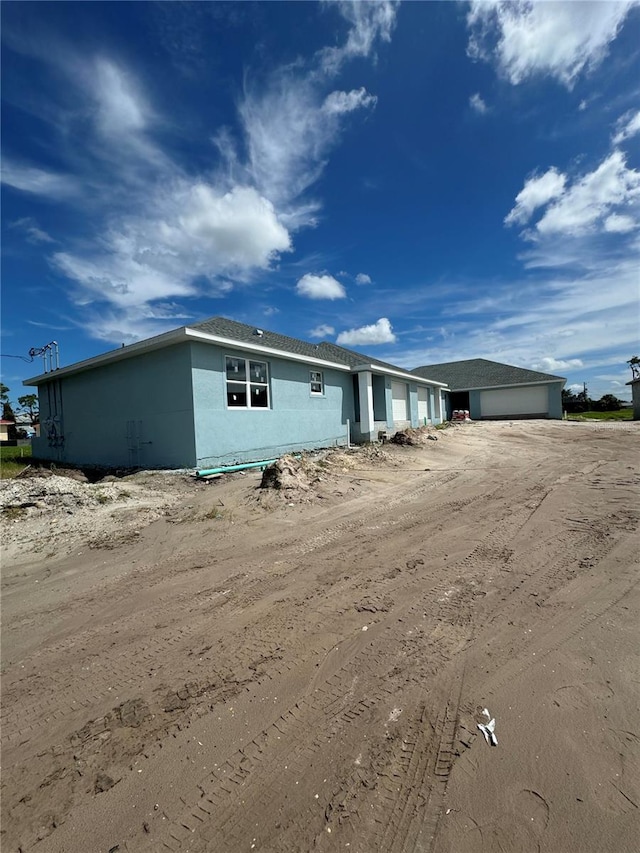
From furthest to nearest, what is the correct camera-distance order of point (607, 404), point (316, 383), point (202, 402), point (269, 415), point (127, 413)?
point (607, 404) → point (316, 383) → point (269, 415) → point (127, 413) → point (202, 402)

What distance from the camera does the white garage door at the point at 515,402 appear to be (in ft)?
104

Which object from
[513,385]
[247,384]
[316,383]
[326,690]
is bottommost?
[326,690]

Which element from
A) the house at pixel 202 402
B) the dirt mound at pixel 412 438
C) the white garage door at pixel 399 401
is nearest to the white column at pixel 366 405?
the house at pixel 202 402

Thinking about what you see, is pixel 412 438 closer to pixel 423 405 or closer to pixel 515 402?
pixel 423 405

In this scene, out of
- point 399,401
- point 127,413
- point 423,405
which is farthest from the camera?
point 423,405

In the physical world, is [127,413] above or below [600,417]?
above

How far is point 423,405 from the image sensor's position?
25188 millimetres

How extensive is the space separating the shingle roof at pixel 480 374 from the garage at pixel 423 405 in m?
9.76

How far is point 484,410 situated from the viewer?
33844mm

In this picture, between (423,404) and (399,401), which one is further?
(423,404)

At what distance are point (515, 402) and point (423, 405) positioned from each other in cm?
1218

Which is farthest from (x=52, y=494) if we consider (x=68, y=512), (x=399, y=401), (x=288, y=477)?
(x=399, y=401)

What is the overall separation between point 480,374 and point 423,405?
1376 cm

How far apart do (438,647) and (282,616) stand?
133 centimetres
